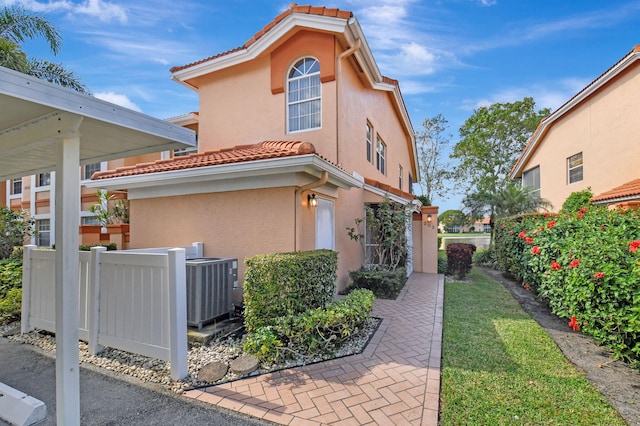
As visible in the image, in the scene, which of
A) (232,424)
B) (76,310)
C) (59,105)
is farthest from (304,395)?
(59,105)

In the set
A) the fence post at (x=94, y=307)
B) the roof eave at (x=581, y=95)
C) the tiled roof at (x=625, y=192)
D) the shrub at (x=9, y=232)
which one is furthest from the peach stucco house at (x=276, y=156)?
the roof eave at (x=581, y=95)

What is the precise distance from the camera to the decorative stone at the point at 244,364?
4.77m

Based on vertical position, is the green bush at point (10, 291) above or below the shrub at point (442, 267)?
above

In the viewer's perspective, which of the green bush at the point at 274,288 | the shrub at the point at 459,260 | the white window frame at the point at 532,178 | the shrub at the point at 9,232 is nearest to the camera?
the green bush at the point at 274,288

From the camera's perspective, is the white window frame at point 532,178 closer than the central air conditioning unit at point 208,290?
No

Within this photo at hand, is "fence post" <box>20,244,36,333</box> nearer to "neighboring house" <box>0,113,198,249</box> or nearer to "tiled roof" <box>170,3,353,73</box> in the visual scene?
"tiled roof" <box>170,3,353,73</box>

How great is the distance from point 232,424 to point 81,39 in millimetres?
14338

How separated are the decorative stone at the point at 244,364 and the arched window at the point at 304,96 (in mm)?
7206

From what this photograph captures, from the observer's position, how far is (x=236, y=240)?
800 centimetres

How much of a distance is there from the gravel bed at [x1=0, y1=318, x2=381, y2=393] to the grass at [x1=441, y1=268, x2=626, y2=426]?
184 centimetres

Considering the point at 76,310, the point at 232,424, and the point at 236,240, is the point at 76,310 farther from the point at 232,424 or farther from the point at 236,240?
the point at 236,240

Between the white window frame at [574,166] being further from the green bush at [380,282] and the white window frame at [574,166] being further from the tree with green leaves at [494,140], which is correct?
the green bush at [380,282]

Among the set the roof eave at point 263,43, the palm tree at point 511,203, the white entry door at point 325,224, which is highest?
the roof eave at point 263,43

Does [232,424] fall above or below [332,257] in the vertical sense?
below
